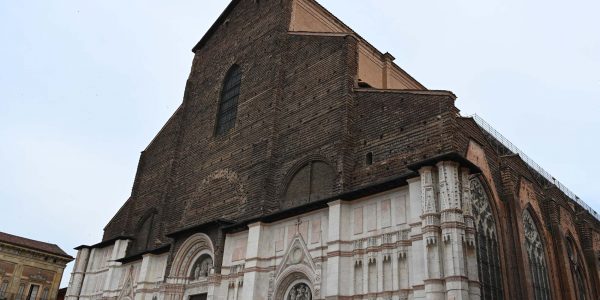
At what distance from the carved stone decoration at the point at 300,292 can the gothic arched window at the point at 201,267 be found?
3948 millimetres

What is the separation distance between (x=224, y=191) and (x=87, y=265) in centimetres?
893

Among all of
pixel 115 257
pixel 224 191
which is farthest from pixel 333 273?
Answer: pixel 115 257

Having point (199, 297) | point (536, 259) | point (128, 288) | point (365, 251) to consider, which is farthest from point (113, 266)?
point (536, 259)

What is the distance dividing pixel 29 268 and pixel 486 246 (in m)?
27.6

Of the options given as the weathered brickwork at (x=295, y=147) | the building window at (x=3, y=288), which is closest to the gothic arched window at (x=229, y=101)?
the weathered brickwork at (x=295, y=147)

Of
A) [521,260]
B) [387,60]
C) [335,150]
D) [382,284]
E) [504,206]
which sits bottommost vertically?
[382,284]

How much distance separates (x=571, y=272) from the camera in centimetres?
1564

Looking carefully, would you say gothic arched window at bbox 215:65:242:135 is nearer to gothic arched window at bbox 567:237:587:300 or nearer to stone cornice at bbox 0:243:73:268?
gothic arched window at bbox 567:237:587:300

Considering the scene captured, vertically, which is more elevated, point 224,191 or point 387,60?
point 387,60

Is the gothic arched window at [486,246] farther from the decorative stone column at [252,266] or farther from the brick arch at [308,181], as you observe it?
the decorative stone column at [252,266]

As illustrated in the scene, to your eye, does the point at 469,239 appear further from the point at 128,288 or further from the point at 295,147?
the point at 128,288

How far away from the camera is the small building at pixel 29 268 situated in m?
28.7

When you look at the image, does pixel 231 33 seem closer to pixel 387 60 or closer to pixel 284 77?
pixel 284 77

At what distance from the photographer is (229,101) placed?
19.9 meters
